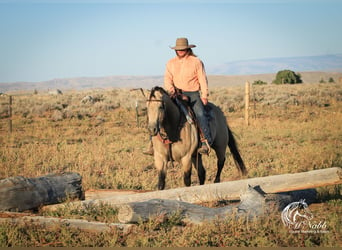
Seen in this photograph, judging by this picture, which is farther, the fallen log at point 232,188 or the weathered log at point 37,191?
the fallen log at point 232,188

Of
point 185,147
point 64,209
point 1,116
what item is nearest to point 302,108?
point 1,116

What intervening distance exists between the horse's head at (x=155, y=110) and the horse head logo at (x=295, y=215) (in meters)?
2.39

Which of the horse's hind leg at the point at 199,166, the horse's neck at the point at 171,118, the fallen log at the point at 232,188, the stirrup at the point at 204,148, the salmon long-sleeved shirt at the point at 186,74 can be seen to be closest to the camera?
the fallen log at the point at 232,188

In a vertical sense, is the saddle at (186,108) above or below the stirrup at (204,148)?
above

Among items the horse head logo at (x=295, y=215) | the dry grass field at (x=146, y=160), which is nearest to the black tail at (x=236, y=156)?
the dry grass field at (x=146, y=160)

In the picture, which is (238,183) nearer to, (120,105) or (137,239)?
(137,239)

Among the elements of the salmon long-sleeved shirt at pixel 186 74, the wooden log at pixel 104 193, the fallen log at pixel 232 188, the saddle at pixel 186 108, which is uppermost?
the salmon long-sleeved shirt at pixel 186 74

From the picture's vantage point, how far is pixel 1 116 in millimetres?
28297

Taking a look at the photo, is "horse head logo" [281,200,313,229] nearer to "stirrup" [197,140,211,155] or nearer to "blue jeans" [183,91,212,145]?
"stirrup" [197,140,211,155]

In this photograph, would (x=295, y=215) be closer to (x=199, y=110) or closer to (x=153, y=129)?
(x=153, y=129)

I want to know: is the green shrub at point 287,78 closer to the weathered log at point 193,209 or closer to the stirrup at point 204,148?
the stirrup at point 204,148

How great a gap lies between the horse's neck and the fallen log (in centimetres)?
134

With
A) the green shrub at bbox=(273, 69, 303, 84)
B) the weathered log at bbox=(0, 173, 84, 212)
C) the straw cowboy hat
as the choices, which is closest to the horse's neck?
the straw cowboy hat

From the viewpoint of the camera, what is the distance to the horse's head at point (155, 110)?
696cm
